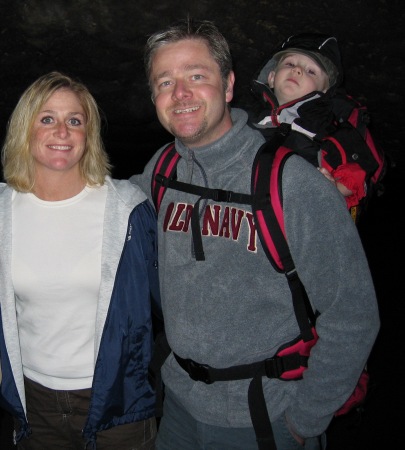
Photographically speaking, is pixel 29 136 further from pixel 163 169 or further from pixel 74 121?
pixel 163 169

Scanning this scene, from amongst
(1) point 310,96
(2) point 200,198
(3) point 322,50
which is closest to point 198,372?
(2) point 200,198

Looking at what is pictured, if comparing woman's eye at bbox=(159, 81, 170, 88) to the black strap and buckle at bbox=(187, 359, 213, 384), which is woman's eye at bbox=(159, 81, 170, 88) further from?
buckle at bbox=(187, 359, 213, 384)

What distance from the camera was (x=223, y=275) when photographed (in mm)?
1737

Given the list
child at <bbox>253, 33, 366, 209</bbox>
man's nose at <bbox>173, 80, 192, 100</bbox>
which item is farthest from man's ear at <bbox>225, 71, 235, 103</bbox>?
child at <bbox>253, 33, 366, 209</bbox>

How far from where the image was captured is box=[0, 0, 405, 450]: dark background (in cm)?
560

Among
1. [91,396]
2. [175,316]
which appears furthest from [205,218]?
[91,396]

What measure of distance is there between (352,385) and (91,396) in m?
1.07

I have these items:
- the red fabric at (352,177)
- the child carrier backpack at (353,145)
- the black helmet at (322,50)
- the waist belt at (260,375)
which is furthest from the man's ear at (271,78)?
the waist belt at (260,375)

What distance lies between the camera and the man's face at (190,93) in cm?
181

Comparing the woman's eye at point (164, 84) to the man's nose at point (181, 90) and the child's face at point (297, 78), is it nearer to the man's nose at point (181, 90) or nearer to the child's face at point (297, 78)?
the man's nose at point (181, 90)

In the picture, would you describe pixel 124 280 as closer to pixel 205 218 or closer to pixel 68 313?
pixel 68 313

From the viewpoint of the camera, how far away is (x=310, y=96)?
239 cm

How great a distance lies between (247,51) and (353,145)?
4792mm

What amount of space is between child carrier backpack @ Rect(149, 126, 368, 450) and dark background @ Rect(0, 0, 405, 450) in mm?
2623
